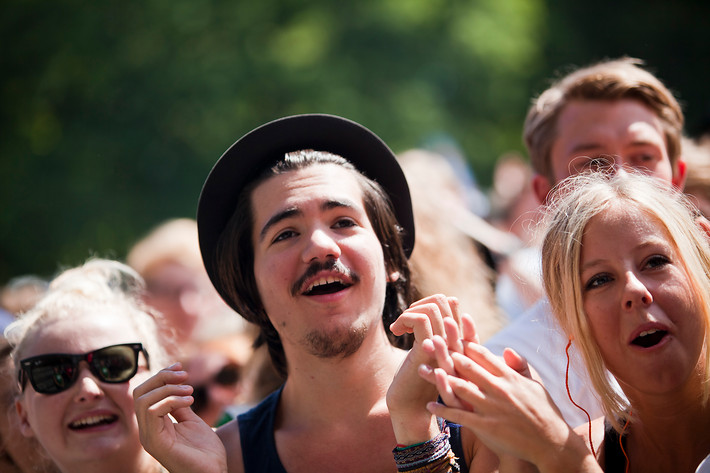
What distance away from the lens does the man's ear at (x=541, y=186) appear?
3.90 m

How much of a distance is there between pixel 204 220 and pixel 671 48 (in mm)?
14823

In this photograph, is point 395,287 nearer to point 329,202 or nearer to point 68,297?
point 329,202

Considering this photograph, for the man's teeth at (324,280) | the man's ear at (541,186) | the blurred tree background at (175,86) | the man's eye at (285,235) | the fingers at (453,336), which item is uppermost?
the blurred tree background at (175,86)

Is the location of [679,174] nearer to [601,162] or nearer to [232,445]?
[601,162]

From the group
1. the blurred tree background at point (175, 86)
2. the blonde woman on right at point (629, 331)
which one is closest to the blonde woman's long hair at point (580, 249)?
the blonde woman on right at point (629, 331)

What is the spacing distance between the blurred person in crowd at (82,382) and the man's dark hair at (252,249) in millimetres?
467

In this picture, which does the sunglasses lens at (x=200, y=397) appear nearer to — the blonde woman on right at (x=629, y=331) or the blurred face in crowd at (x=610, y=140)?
the blurred face in crowd at (x=610, y=140)

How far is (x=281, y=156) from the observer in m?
3.24

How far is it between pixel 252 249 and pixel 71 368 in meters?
0.84

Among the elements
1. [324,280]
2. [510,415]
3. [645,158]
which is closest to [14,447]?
[324,280]

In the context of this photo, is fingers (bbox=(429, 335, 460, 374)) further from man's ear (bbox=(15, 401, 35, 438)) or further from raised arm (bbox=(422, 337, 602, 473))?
man's ear (bbox=(15, 401, 35, 438))

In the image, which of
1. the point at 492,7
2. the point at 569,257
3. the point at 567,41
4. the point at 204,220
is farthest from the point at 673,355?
the point at 567,41

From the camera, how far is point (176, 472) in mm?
2580

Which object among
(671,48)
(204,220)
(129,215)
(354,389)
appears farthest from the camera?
(671,48)
